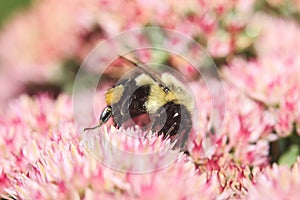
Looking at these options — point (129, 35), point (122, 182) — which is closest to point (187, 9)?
point (129, 35)

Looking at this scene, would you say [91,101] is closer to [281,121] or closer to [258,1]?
[281,121]

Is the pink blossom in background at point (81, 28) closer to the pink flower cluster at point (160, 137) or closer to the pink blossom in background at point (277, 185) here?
the pink flower cluster at point (160, 137)

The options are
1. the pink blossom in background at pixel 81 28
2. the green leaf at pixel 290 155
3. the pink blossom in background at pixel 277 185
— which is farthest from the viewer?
the pink blossom in background at pixel 81 28

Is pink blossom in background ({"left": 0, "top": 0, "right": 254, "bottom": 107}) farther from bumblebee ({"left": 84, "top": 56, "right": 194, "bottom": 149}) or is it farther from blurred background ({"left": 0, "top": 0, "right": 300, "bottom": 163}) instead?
bumblebee ({"left": 84, "top": 56, "right": 194, "bottom": 149})

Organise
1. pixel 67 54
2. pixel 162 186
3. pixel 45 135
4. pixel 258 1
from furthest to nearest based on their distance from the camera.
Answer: pixel 67 54 < pixel 258 1 < pixel 45 135 < pixel 162 186

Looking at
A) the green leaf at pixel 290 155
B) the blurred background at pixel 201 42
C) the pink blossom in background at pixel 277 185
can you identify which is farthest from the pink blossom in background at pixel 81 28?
the pink blossom in background at pixel 277 185

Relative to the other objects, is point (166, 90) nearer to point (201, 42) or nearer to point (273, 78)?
point (273, 78)
